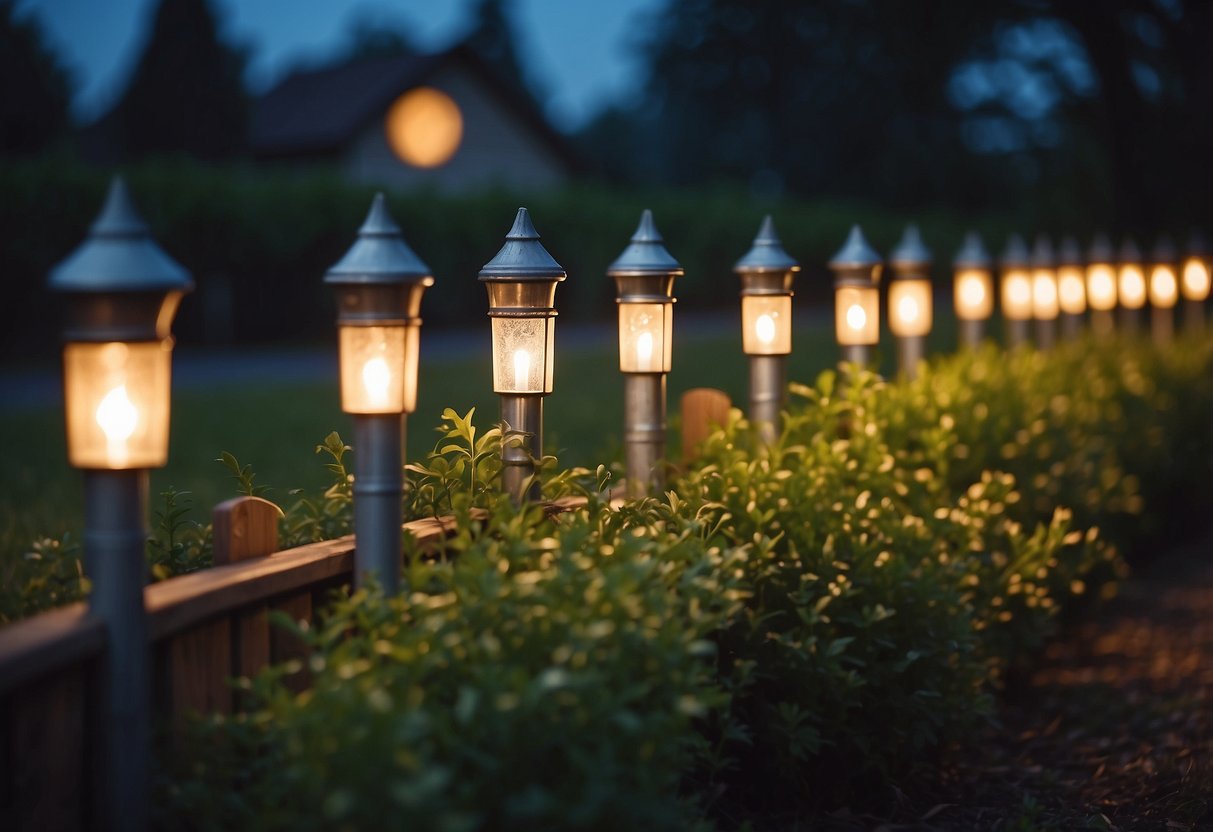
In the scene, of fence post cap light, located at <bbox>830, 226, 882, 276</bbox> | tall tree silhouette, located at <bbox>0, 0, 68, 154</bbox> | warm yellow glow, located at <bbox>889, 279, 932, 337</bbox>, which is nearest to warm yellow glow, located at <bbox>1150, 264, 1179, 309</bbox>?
warm yellow glow, located at <bbox>889, 279, 932, 337</bbox>

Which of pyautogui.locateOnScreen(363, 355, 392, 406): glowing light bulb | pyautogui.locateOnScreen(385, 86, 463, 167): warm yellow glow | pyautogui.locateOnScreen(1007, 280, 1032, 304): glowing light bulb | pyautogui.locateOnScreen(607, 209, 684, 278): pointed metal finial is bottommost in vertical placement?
pyautogui.locateOnScreen(363, 355, 392, 406): glowing light bulb

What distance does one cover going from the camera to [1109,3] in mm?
18281

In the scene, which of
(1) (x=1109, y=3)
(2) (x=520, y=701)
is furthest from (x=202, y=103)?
(2) (x=520, y=701)

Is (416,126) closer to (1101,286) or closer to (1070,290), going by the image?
(1101,286)

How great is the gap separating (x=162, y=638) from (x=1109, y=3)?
1839 cm

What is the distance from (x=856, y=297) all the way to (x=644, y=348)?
1989 mm

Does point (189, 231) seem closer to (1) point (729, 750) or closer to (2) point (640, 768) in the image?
(1) point (729, 750)

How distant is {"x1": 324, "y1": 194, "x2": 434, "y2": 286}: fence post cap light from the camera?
3215 mm

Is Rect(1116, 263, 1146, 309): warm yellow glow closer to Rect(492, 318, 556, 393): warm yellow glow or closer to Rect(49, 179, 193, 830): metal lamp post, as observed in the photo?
Rect(492, 318, 556, 393): warm yellow glow

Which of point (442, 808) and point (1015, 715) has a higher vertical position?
point (442, 808)

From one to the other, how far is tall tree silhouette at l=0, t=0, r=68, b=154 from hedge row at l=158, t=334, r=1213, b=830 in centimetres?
2798

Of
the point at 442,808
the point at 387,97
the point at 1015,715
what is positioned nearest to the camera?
the point at 442,808

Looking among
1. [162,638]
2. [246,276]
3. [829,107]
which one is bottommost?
[162,638]

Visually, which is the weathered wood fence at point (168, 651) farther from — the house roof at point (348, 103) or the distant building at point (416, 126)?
the house roof at point (348, 103)
